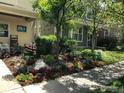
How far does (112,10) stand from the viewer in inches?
508

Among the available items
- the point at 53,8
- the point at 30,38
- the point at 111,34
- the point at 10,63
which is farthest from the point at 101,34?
the point at 10,63

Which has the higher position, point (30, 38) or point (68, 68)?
point (30, 38)

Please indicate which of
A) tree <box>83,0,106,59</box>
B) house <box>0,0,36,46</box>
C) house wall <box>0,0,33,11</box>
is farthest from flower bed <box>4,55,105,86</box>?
house wall <box>0,0,33,11</box>

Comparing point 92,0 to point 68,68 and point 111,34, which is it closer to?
point 68,68

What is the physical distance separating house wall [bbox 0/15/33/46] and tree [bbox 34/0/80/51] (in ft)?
13.0

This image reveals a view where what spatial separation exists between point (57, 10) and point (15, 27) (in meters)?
5.44

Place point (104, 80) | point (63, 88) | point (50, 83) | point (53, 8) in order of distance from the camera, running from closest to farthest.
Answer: point (63, 88) < point (50, 83) < point (104, 80) < point (53, 8)

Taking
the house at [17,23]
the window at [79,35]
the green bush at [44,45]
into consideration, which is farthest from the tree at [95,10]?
the window at [79,35]

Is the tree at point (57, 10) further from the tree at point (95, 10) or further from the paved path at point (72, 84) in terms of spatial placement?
the paved path at point (72, 84)

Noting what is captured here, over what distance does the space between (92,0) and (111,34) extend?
15970 millimetres

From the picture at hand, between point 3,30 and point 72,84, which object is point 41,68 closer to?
point 72,84

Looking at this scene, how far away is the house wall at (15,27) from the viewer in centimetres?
1608

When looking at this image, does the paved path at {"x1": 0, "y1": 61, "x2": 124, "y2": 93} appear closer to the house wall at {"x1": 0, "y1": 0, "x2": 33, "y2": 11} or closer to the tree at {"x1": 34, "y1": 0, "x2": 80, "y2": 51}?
the tree at {"x1": 34, "y1": 0, "x2": 80, "y2": 51}

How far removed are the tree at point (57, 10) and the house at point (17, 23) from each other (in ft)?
8.24
